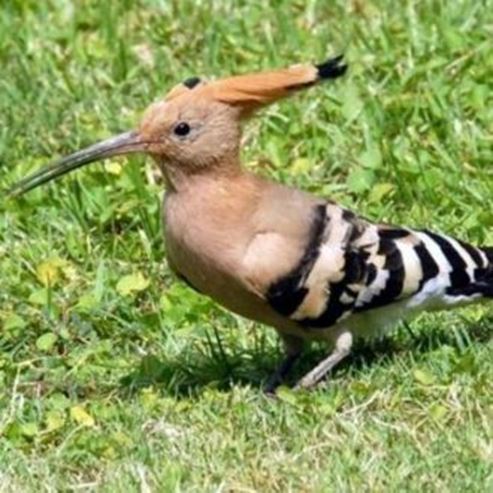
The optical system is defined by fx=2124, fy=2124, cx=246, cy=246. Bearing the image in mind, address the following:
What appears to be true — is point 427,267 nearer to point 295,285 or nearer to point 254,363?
point 295,285

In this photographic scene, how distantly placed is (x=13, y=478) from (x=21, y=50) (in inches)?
119

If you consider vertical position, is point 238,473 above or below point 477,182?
above

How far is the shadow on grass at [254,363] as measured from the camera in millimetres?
5891

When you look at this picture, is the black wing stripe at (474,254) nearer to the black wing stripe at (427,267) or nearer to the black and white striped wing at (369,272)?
the black and white striped wing at (369,272)

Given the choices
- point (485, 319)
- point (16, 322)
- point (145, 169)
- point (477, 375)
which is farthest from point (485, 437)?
point (145, 169)

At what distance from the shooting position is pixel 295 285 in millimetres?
5594

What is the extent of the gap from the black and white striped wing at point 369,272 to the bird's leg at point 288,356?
0.21m

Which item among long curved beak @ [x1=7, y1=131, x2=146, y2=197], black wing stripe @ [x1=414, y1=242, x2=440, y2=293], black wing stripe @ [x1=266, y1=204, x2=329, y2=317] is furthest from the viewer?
black wing stripe @ [x1=414, y1=242, x2=440, y2=293]

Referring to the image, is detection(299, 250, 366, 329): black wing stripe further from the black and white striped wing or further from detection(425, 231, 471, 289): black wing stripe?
detection(425, 231, 471, 289): black wing stripe

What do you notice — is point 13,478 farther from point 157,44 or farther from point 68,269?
point 157,44

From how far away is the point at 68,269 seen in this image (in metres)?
6.70

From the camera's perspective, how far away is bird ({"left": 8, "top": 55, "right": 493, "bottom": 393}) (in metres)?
5.59

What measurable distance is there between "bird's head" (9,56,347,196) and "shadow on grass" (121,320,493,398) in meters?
0.61

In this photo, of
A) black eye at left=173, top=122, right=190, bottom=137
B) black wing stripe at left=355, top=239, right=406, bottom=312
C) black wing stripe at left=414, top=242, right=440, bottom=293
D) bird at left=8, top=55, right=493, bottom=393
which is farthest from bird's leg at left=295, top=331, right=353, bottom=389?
black eye at left=173, top=122, right=190, bottom=137
